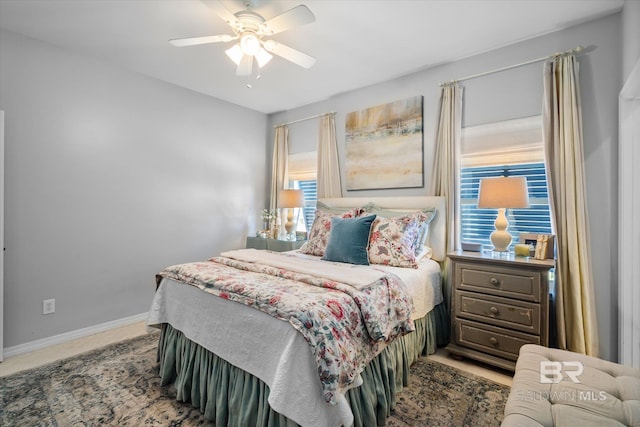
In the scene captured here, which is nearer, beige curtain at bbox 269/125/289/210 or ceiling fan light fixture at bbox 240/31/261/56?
ceiling fan light fixture at bbox 240/31/261/56

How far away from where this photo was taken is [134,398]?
188 cm

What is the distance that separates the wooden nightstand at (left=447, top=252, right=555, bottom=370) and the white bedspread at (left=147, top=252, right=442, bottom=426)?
46cm

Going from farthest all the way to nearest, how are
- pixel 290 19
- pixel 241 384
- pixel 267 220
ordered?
1. pixel 267 220
2. pixel 290 19
3. pixel 241 384

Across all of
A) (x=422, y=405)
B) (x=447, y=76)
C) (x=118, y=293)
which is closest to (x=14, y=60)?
(x=118, y=293)

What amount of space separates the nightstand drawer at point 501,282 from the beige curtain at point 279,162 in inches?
106

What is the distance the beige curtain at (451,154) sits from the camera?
9.09ft

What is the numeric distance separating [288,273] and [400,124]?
2099 mm

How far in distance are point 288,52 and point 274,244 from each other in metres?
2.23

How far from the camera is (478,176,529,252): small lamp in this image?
2199 mm

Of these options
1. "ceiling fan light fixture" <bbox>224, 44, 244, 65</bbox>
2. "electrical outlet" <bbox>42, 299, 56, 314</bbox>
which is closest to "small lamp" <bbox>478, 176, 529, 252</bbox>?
"ceiling fan light fixture" <bbox>224, 44, 244, 65</bbox>

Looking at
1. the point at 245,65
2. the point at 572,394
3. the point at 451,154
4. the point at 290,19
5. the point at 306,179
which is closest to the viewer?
the point at 572,394

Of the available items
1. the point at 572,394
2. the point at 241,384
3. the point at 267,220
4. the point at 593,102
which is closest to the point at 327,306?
the point at 241,384

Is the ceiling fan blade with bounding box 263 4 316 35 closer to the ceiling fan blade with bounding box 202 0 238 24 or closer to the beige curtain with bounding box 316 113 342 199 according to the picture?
the ceiling fan blade with bounding box 202 0 238 24

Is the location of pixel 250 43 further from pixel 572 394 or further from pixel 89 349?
pixel 89 349
